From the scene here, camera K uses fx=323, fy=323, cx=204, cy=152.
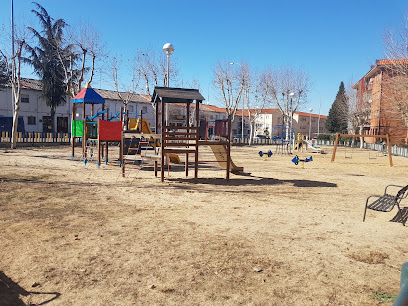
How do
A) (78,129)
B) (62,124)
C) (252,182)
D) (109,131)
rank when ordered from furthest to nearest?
(62,124) → (78,129) → (109,131) → (252,182)

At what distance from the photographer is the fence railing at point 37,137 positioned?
27.6 meters

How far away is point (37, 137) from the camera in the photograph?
93.6ft

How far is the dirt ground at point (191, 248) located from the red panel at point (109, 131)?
185 inches

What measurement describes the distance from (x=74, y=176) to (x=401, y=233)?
9000 millimetres

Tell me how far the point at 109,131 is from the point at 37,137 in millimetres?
19123

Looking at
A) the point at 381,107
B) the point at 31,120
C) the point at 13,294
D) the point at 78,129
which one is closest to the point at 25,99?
the point at 31,120

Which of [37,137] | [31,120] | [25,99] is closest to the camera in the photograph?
[37,137]

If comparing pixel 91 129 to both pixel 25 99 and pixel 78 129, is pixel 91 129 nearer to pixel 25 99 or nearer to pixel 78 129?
pixel 78 129

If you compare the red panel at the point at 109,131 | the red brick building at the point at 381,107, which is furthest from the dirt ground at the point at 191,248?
the red brick building at the point at 381,107

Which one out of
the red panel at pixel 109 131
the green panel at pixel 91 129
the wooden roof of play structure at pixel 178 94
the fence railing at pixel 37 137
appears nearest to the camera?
the wooden roof of play structure at pixel 178 94

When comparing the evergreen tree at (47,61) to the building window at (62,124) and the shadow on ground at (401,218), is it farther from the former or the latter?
the shadow on ground at (401,218)

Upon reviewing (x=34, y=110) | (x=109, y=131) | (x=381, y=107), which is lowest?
(x=109, y=131)

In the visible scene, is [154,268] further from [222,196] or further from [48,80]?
[48,80]

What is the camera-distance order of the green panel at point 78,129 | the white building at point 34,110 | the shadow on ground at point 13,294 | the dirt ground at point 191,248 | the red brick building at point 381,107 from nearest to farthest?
1. the shadow on ground at point 13,294
2. the dirt ground at point 191,248
3. the green panel at point 78,129
4. the red brick building at point 381,107
5. the white building at point 34,110
